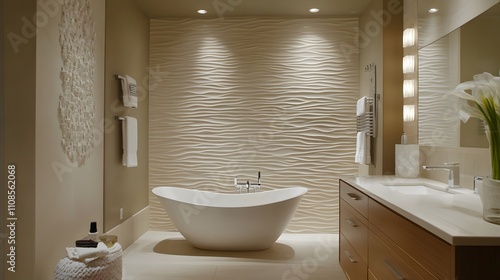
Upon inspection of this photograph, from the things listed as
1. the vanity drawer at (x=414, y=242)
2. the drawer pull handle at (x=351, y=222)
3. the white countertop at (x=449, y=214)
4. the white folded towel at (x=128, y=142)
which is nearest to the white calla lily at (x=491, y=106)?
the white countertop at (x=449, y=214)

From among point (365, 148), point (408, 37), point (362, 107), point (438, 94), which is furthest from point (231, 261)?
point (408, 37)

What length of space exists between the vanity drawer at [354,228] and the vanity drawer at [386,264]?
151mm

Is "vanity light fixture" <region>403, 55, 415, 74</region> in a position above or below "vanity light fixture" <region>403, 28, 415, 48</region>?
below

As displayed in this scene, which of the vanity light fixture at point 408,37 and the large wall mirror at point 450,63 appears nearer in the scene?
the large wall mirror at point 450,63

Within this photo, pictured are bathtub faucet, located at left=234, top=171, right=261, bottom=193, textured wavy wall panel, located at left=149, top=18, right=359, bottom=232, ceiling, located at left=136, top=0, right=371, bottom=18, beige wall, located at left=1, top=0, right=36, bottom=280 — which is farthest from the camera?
textured wavy wall panel, located at left=149, top=18, right=359, bottom=232

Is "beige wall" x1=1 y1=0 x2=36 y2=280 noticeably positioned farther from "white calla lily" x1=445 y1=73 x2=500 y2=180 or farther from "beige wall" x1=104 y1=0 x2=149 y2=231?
"white calla lily" x1=445 y1=73 x2=500 y2=180

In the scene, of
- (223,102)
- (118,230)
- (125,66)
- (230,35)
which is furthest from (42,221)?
(230,35)

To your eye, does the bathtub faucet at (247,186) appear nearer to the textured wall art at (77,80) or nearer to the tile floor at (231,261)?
the tile floor at (231,261)

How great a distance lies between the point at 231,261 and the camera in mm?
3697

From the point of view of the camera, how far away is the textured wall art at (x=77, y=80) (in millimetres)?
2793

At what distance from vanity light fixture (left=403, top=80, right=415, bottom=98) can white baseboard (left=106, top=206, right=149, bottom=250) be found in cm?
304

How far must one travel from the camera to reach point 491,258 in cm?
122

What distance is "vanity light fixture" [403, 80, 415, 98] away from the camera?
11.7ft

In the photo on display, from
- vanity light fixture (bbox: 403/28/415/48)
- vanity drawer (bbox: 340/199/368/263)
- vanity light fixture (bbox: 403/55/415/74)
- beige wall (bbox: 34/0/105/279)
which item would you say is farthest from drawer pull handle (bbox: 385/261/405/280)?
vanity light fixture (bbox: 403/28/415/48)
